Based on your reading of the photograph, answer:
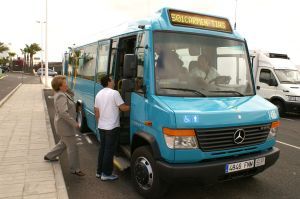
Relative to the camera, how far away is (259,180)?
5617 mm

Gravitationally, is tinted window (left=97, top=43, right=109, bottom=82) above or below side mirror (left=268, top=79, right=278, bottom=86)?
above

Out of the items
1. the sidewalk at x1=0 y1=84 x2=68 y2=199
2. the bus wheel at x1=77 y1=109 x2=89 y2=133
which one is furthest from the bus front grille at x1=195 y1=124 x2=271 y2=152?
the bus wheel at x1=77 y1=109 x2=89 y2=133

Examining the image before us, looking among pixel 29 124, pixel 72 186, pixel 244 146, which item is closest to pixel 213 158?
pixel 244 146

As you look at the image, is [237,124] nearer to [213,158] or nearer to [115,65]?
[213,158]

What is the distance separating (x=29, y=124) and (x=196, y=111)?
24.1ft

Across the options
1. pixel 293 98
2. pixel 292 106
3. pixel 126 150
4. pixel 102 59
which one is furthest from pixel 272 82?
pixel 126 150

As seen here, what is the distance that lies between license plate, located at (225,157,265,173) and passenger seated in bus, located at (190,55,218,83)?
1317 millimetres

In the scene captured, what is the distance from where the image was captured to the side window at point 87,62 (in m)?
7.82

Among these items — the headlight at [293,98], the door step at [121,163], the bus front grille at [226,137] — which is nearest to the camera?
the bus front grille at [226,137]

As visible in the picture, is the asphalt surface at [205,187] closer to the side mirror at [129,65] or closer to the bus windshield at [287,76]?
the side mirror at [129,65]

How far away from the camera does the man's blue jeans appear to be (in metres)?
5.22

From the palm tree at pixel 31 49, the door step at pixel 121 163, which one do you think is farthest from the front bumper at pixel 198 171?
the palm tree at pixel 31 49

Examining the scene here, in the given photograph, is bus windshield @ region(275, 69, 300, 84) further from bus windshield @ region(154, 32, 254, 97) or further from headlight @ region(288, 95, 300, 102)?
bus windshield @ region(154, 32, 254, 97)

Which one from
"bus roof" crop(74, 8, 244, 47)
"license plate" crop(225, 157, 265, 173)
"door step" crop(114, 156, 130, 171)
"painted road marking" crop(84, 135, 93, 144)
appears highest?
"bus roof" crop(74, 8, 244, 47)
